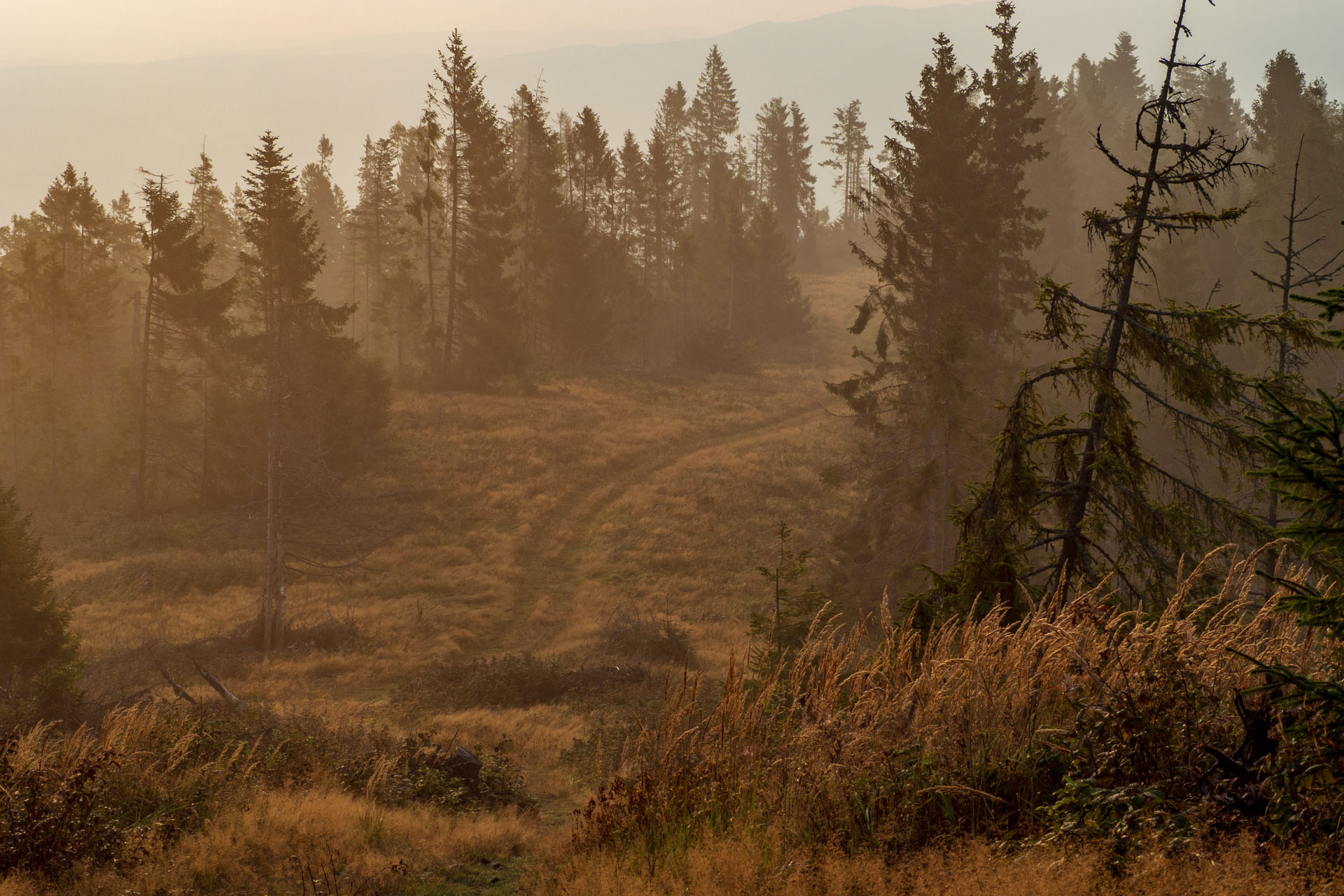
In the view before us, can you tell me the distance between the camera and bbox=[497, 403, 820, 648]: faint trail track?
27500 mm

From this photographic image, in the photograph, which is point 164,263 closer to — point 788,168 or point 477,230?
point 477,230

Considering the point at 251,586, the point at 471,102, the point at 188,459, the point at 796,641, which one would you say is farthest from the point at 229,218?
the point at 796,641

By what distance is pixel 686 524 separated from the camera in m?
33.1

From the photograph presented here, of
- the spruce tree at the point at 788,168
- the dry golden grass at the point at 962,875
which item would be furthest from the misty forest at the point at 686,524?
the spruce tree at the point at 788,168

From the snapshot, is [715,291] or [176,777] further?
[715,291]

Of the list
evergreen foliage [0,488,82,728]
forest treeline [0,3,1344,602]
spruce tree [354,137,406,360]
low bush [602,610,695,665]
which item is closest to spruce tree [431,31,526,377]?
forest treeline [0,3,1344,602]

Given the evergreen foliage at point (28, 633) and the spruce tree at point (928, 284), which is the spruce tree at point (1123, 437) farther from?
the evergreen foliage at point (28, 633)

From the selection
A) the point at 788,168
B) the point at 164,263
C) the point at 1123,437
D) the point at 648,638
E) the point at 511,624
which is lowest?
the point at 511,624

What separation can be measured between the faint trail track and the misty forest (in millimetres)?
307

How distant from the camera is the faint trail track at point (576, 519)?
27500 millimetres

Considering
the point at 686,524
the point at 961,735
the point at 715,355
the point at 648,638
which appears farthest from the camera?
the point at 715,355

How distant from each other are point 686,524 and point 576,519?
4.89m

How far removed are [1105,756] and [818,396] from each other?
5062 cm

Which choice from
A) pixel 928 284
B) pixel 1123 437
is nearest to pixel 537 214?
pixel 928 284
